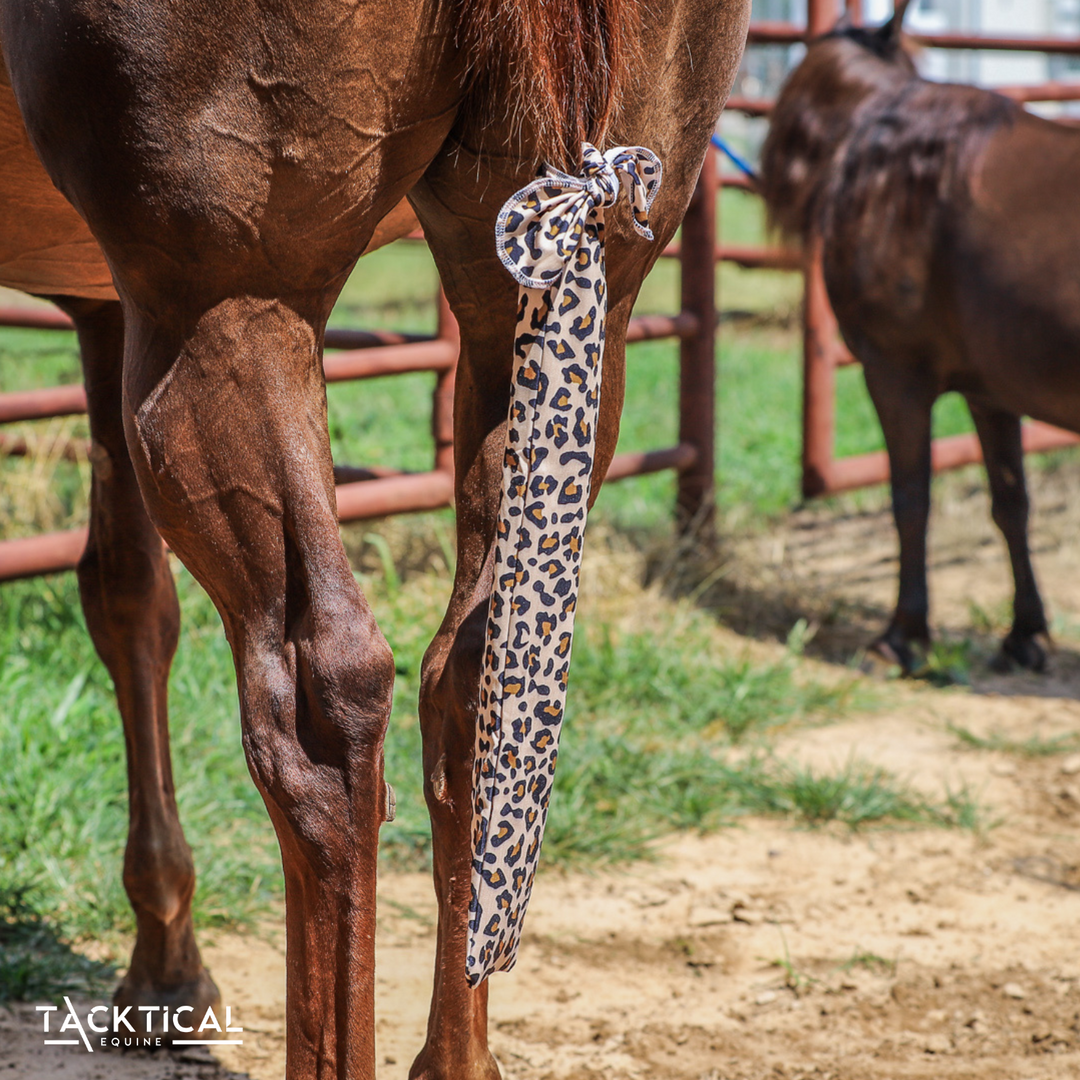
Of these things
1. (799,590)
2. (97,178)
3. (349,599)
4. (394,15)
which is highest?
(394,15)

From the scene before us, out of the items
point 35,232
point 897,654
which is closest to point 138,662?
point 35,232

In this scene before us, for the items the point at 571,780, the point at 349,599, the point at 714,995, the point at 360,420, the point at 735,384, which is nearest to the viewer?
the point at 349,599

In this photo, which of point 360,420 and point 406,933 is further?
point 360,420

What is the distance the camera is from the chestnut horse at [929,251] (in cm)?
285

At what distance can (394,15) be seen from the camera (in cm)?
92

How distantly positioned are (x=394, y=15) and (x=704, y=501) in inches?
117

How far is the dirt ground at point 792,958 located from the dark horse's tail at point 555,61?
115 centimetres

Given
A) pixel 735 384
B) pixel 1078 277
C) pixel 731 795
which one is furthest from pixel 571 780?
pixel 735 384

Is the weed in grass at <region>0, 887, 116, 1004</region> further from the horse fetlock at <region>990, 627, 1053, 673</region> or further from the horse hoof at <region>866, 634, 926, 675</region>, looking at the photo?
the horse fetlock at <region>990, 627, 1053, 673</region>

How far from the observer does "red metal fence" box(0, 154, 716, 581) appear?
2.66 meters

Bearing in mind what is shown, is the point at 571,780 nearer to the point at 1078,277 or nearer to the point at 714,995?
the point at 714,995

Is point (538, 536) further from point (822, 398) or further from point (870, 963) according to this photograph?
point (822, 398)

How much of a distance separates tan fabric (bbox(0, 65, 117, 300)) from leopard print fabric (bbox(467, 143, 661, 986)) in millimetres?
444

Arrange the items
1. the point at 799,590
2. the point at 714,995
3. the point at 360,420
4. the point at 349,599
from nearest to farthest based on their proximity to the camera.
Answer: the point at 349,599 < the point at 714,995 < the point at 799,590 < the point at 360,420
